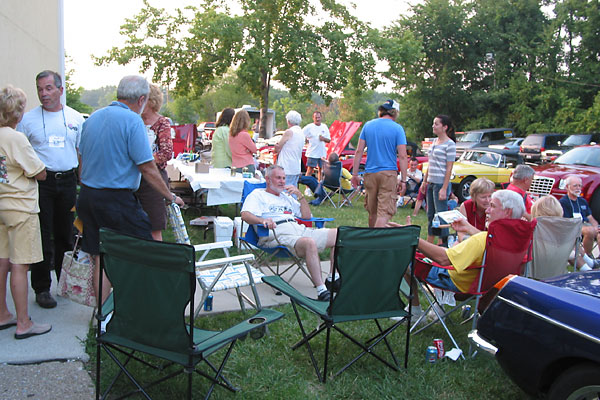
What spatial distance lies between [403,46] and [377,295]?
19.2 meters

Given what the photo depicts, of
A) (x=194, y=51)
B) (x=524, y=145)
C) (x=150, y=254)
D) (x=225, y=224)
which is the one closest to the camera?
(x=150, y=254)

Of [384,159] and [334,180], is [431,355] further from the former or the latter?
[334,180]

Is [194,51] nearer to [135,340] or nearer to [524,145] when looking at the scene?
[524,145]

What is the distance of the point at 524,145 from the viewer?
2170 centimetres

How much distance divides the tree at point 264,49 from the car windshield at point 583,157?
34.2 feet

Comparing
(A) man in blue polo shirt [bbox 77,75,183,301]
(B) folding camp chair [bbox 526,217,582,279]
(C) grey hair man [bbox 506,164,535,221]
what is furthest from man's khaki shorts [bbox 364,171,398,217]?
(A) man in blue polo shirt [bbox 77,75,183,301]

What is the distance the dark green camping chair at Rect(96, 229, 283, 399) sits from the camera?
2406mm

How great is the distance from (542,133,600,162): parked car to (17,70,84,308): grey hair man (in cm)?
1908

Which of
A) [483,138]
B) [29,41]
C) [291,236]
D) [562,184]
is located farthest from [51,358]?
[483,138]

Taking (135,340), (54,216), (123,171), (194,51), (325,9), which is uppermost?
(325,9)

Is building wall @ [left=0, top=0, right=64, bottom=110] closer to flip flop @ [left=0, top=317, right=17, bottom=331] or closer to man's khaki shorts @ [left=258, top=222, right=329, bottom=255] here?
flip flop @ [left=0, top=317, right=17, bottom=331]

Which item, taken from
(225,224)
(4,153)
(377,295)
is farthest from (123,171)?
(225,224)

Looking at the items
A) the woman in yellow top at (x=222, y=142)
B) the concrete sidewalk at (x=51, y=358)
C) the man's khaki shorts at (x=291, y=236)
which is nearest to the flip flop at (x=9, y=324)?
the concrete sidewalk at (x=51, y=358)

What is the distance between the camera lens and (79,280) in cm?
346
